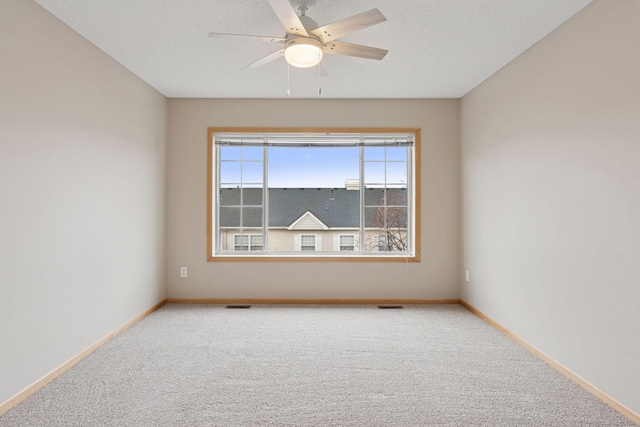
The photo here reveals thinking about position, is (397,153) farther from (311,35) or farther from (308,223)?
(311,35)

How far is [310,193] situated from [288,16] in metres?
2.73

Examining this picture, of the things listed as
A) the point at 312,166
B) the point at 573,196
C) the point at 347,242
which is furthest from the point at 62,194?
the point at 573,196

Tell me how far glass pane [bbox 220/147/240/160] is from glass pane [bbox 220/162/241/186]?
0.07m

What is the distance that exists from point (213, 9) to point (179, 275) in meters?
2.99

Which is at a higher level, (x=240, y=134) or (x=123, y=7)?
(x=123, y=7)

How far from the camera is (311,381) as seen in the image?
2.37m

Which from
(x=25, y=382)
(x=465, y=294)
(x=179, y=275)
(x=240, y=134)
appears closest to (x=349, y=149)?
(x=240, y=134)

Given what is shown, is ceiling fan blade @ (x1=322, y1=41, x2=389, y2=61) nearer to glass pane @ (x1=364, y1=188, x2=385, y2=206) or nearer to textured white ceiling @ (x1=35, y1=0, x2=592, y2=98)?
textured white ceiling @ (x1=35, y1=0, x2=592, y2=98)

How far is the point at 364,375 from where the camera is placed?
8.05ft

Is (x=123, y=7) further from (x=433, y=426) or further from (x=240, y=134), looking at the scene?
(x=433, y=426)

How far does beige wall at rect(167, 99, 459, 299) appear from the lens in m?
4.30

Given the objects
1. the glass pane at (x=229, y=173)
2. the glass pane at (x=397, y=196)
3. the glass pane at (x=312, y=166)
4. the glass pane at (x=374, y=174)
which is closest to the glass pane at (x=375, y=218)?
the glass pane at (x=397, y=196)

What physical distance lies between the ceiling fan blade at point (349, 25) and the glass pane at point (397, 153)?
2.37 meters

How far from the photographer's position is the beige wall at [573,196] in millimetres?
2027
